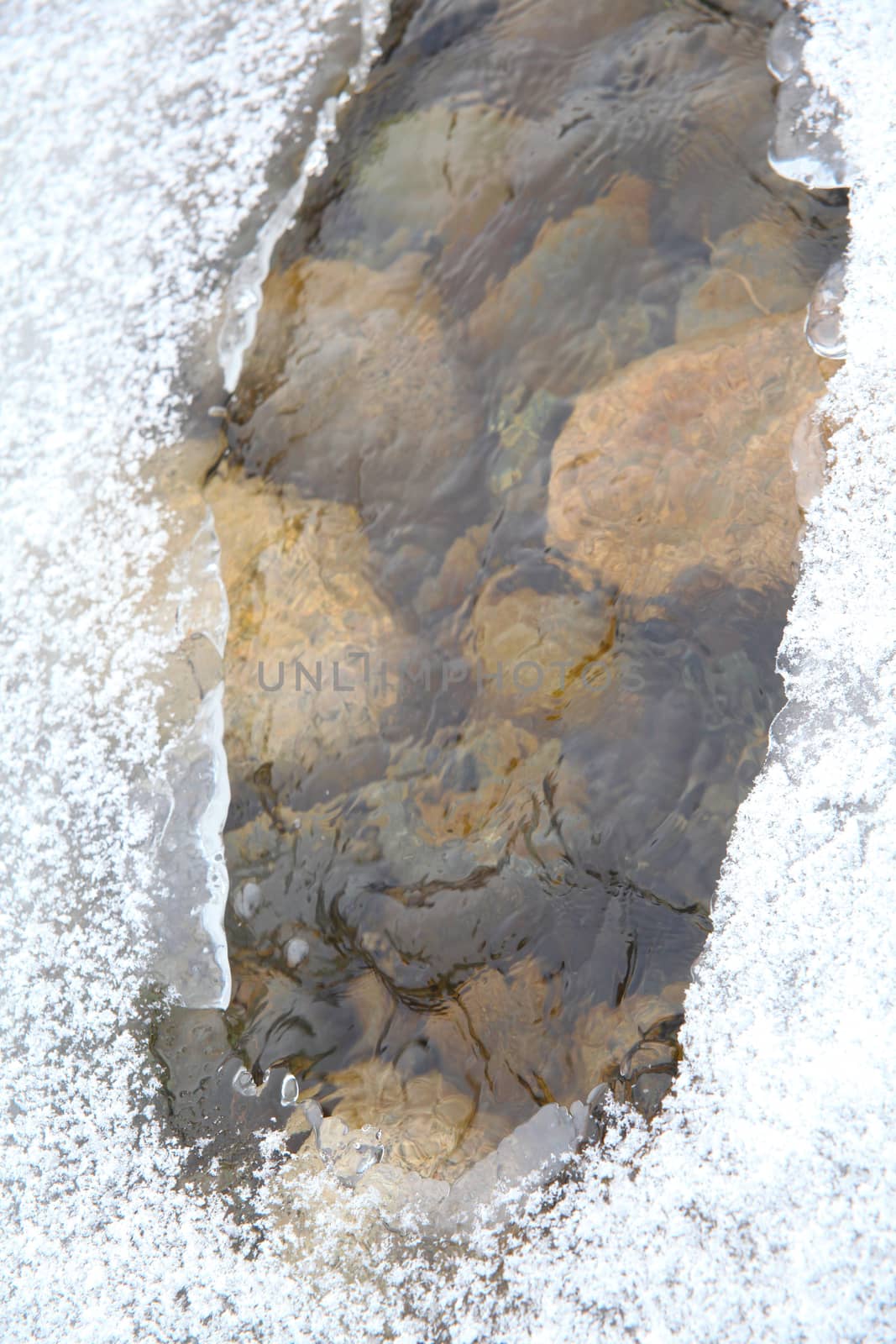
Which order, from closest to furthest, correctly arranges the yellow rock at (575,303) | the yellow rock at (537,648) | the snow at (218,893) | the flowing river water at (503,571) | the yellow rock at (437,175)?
the snow at (218,893)
the flowing river water at (503,571)
the yellow rock at (537,648)
the yellow rock at (575,303)
the yellow rock at (437,175)

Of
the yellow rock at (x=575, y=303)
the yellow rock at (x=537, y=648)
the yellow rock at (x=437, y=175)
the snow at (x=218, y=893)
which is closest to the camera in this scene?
the snow at (x=218, y=893)

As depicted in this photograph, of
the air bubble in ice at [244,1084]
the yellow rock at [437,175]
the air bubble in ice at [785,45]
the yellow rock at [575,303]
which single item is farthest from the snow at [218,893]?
the yellow rock at [575,303]

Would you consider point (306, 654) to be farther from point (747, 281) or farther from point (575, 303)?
point (747, 281)

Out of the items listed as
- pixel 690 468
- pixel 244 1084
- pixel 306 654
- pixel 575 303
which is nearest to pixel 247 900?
pixel 244 1084

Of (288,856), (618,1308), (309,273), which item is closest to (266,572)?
(288,856)

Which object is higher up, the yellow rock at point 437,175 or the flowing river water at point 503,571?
the yellow rock at point 437,175

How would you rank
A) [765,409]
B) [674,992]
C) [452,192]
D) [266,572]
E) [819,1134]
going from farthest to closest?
[452,192] → [266,572] → [765,409] → [674,992] → [819,1134]

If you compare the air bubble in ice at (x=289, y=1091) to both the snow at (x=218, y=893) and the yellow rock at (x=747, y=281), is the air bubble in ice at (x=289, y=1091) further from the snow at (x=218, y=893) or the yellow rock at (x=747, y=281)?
the yellow rock at (x=747, y=281)

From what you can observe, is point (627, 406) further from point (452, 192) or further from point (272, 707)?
point (272, 707)
